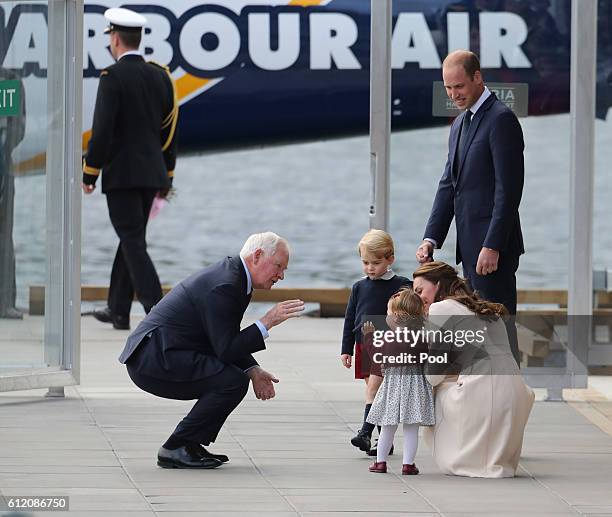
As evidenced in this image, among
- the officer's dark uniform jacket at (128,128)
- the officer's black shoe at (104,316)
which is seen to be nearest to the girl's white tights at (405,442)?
the officer's dark uniform jacket at (128,128)

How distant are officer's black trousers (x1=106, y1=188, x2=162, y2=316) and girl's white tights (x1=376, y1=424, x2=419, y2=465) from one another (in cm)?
392

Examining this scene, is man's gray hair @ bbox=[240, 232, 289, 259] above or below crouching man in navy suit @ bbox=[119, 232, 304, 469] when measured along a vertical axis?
above

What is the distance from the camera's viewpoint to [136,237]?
10.4 m

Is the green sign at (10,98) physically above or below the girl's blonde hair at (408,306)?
above

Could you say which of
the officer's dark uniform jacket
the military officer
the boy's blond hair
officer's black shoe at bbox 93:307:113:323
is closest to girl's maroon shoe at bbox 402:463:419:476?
the boy's blond hair

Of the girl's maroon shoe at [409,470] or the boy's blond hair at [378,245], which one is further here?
the boy's blond hair at [378,245]

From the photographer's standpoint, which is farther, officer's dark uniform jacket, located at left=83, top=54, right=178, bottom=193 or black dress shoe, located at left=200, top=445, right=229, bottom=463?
officer's dark uniform jacket, located at left=83, top=54, right=178, bottom=193

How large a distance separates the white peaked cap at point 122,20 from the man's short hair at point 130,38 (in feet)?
0.10

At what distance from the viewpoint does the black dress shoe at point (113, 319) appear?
423 inches

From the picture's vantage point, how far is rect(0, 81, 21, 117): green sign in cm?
799

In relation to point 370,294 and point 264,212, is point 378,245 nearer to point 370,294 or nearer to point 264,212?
point 370,294

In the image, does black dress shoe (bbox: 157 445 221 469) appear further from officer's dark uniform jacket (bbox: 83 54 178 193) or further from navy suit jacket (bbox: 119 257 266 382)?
officer's dark uniform jacket (bbox: 83 54 178 193)

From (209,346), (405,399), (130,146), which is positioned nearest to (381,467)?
(405,399)
